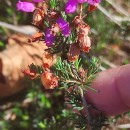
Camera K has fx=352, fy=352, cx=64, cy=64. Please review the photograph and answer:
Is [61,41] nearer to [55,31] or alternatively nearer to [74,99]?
[55,31]

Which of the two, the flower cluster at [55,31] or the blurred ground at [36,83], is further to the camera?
the blurred ground at [36,83]

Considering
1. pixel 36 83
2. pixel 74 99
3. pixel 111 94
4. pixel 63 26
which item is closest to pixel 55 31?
pixel 63 26

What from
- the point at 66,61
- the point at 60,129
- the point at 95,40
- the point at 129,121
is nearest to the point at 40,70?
the point at 66,61

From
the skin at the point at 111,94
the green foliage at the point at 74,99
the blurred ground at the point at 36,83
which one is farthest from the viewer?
the blurred ground at the point at 36,83

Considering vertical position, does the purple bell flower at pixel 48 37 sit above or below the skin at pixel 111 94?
above

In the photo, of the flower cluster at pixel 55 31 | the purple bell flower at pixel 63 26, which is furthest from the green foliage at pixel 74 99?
the purple bell flower at pixel 63 26

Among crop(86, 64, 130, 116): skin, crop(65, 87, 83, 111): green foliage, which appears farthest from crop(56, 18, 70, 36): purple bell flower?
crop(86, 64, 130, 116): skin

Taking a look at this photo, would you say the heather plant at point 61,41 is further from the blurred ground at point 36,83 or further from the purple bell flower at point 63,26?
the blurred ground at point 36,83

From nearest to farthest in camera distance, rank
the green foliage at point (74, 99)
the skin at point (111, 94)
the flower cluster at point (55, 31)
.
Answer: the flower cluster at point (55, 31) → the green foliage at point (74, 99) → the skin at point (111, 94)

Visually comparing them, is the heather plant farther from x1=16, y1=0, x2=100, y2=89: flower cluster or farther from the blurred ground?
the blurred ground
